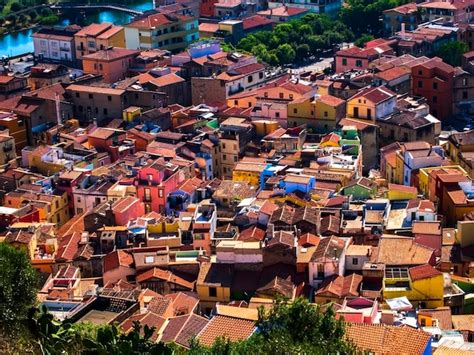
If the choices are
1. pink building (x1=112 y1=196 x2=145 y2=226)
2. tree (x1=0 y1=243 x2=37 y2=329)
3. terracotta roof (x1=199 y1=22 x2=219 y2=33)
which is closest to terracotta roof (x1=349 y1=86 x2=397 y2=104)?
pink building (x1=112 y1=196 x2=145 y2=226)

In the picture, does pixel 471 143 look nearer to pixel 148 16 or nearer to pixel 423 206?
pixel 423 206

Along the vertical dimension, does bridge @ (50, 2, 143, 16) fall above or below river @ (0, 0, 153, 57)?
above

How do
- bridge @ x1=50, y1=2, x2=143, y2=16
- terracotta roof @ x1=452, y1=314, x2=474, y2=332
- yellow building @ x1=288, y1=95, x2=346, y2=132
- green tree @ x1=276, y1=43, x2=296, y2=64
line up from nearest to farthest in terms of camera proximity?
terracotta roof @ x1=452, y1=314, x2=474, y2=332 → yellow building @ x1=288, y1=95, x2=346, y2=132 → green tree @ x1=276, y1=43, x2=296, y2=64 → bridge @ x1=50, y1=2, x2=143, y2=16

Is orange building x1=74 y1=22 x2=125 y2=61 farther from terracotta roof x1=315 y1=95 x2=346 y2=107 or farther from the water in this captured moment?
terracotta roof x1=315 y1=95 x2=346 y2=107

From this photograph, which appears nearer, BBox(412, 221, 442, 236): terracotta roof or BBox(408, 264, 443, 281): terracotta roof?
BBox(408, 264, 443, 281): terracotta roof

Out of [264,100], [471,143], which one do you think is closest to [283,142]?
[264,100]

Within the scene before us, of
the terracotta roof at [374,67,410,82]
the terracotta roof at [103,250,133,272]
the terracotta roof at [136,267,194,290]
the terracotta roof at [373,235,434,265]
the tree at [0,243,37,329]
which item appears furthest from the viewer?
the terracotta roof at [374,67,410,82]
